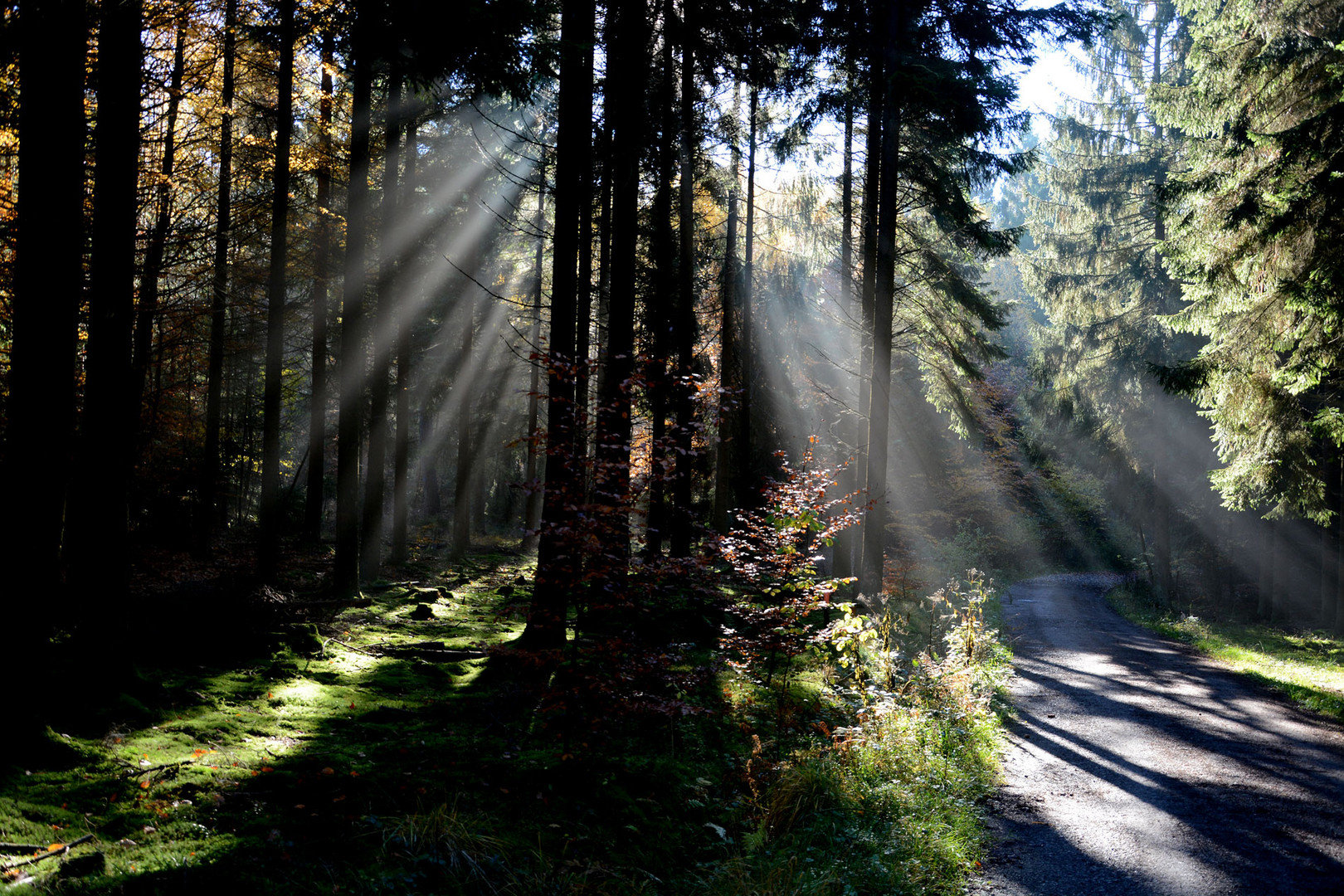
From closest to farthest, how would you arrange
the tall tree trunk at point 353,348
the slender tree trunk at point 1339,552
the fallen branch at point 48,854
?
the fallen branch at point 48,854 → the tall tree trunk at point 353,348 → the slender tree trunk at point 1339,552

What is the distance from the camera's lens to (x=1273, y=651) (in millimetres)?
14258

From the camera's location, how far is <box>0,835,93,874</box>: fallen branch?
2.99 meters

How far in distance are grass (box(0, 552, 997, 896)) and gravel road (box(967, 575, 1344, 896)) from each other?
0.48 metres

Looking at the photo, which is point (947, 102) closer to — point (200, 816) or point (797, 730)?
point (797, 730)

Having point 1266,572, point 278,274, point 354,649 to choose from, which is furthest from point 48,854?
point 1266,572

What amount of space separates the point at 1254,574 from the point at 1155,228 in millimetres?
12028

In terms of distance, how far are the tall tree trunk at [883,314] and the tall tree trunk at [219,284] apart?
31.8 ft

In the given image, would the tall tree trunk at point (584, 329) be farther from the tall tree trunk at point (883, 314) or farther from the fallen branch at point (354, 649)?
the tall tree trunk at point (883, 314)

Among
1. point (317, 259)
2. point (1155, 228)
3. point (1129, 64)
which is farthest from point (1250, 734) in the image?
point (1129, 64)

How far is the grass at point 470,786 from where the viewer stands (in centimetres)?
360

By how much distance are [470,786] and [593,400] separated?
975cm

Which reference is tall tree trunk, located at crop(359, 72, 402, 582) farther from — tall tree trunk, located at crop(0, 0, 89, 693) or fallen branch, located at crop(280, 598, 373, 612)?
tall tree trunk, located at crop(0, 0, 89, 693)

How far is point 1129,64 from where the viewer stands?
24.8 metres

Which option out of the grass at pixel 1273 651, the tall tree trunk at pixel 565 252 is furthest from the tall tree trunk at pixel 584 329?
the grass at pixel 1273 651
